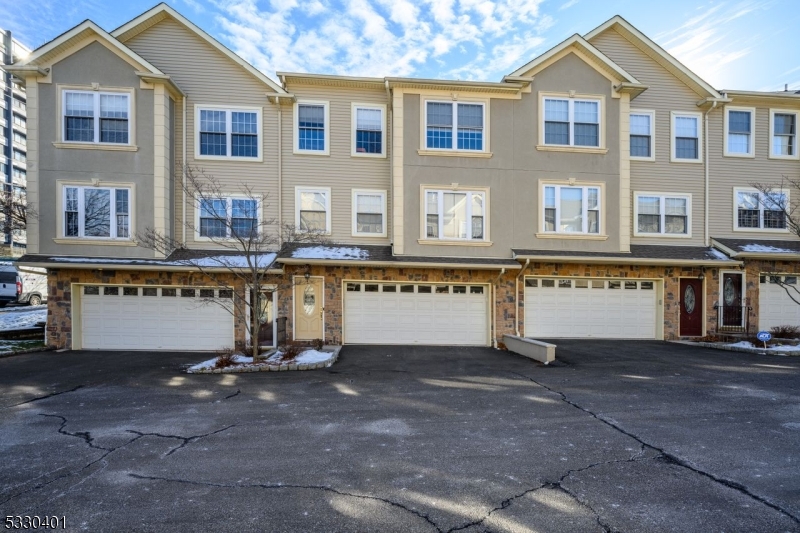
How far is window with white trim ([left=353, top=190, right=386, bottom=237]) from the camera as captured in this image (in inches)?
534

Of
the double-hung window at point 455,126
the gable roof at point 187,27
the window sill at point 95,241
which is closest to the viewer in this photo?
the window sill at point 95,241

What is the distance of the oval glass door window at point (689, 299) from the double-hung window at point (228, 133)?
15346 mm

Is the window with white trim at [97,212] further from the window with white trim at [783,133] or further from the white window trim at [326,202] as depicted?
the window with white trim at [783,133]

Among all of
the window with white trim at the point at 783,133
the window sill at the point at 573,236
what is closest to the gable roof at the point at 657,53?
the window with white trim at the point at 783,133

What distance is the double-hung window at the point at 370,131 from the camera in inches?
535

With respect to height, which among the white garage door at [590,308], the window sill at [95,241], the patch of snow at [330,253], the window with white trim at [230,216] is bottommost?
the white garage door at [590,308]

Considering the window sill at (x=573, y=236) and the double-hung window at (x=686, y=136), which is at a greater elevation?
the double-hung window at (x=686, y=136)

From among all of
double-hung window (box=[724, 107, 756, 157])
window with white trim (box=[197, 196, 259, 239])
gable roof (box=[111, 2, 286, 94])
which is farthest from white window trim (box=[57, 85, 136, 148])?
double-hung window (box=[724, 107, 756, 157])

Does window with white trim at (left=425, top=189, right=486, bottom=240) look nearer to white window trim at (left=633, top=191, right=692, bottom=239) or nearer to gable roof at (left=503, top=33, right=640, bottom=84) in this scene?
gable roof at (left=503, top=33, right=640, bottom=84)

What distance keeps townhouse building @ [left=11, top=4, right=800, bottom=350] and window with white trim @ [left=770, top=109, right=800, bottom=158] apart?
2.08ft

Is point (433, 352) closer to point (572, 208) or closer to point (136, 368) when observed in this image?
point (572, 208)

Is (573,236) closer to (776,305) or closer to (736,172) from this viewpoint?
(736,172)

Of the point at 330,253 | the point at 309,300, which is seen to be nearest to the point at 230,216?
A: the point at 330,253

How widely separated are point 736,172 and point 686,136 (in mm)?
2270
